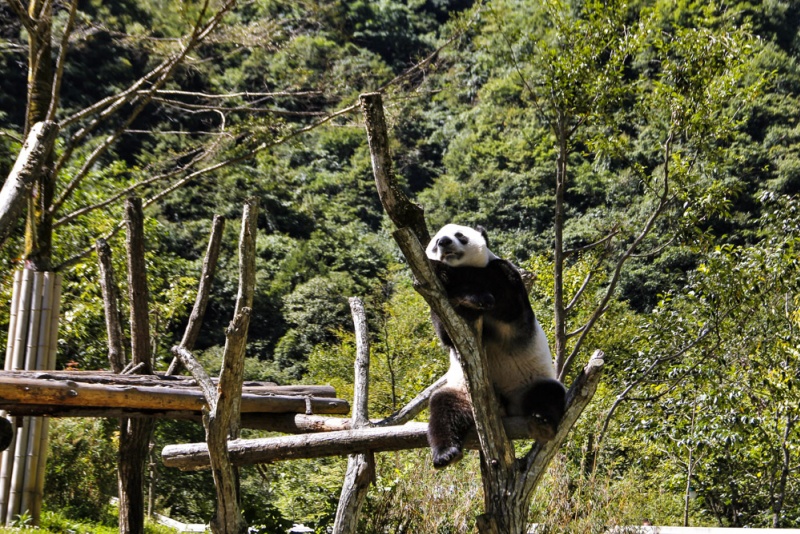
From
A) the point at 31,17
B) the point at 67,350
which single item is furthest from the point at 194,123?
the point at 31,17

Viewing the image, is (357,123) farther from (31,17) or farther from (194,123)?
(194,123)

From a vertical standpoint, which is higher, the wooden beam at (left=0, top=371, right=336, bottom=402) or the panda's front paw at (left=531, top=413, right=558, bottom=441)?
the wooden beam at (left=0, top=371, right=336, bottom=402)

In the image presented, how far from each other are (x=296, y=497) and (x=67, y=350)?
164 inches

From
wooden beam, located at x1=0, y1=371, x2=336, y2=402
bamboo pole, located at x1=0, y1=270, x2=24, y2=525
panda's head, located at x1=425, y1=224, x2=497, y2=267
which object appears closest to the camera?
panda's head, located at x1=425, y1=224, x2=497, y2=267

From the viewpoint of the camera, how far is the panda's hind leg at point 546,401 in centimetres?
370

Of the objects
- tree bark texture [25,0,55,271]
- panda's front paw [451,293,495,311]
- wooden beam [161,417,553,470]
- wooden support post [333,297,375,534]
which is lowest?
wooden support post [333,297,375,534]

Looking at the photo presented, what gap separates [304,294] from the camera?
2178 cm

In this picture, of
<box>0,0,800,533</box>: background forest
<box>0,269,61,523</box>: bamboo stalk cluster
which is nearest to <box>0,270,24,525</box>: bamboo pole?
<box>0,269,61,523</box>: bamboo stalk cluster

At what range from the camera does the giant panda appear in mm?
3682

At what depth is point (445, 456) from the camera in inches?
147

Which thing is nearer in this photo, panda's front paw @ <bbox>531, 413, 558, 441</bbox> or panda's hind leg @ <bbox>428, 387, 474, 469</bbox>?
panda's front paw @ <bbox>531, 413, 558, 441</bbox>

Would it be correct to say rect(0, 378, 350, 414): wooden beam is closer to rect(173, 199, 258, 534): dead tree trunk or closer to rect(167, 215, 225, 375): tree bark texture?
rect(173, 199, 258, 534): dead tree trunk

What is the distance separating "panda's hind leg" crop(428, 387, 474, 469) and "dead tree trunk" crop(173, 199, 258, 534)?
0.95 m

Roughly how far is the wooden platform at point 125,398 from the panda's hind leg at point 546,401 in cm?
174
